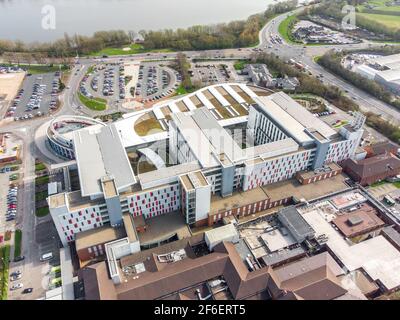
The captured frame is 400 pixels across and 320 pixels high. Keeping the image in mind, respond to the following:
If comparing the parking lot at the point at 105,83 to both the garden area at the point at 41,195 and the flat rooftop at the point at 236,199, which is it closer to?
the garden area at the point at 41,195

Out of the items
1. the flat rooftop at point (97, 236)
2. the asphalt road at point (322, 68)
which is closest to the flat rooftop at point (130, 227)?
the flat rooftop at point (97, 236)

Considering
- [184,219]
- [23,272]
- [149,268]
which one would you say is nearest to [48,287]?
[23,272]

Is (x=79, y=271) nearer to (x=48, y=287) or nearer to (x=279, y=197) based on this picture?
(x=48, y=287)

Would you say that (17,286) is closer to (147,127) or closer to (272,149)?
(147,127)

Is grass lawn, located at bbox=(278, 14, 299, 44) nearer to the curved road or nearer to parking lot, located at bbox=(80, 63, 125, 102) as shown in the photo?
the curved road

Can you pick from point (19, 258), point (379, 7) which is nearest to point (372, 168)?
point (19, 258)

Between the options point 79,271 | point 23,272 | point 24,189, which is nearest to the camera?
point 79,271
